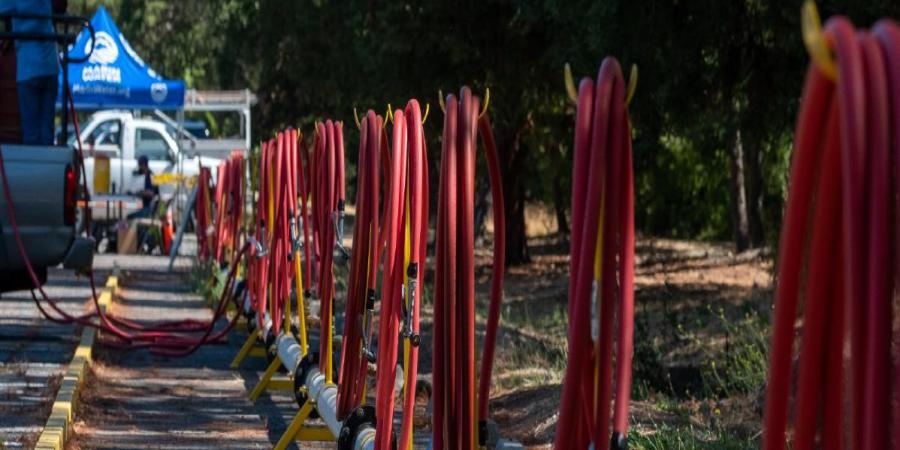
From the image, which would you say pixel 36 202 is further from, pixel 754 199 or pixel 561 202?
pixel 561 202

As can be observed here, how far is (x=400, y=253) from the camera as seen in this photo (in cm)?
664

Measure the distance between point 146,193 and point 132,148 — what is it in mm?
4530

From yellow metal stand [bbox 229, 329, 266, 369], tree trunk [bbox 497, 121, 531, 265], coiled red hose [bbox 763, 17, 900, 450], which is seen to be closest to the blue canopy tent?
tree trunk [bbox 497, 121, 531, 265]

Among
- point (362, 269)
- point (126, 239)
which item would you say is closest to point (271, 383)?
point (362, 269)

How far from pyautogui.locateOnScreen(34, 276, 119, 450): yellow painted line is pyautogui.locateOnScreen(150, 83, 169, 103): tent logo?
11878mm

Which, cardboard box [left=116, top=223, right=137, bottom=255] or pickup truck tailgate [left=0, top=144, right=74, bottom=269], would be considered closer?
pickup truck tailgate [left=0, top=144, right=74, bottom=269]

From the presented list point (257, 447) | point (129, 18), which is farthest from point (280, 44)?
point (129, 18)

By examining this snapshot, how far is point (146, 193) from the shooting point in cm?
2770

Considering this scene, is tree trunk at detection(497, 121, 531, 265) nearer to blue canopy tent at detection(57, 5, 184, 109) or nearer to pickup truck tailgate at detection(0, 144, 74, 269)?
blue canopy tent at detection(57, 5, 184, 109)

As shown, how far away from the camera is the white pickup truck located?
30.8 meters

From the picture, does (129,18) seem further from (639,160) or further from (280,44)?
(639,160)

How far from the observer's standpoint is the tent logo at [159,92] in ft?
84.2

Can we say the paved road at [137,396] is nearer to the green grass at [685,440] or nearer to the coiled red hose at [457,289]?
the green grass at [685,440]

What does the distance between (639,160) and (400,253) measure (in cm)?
1075
